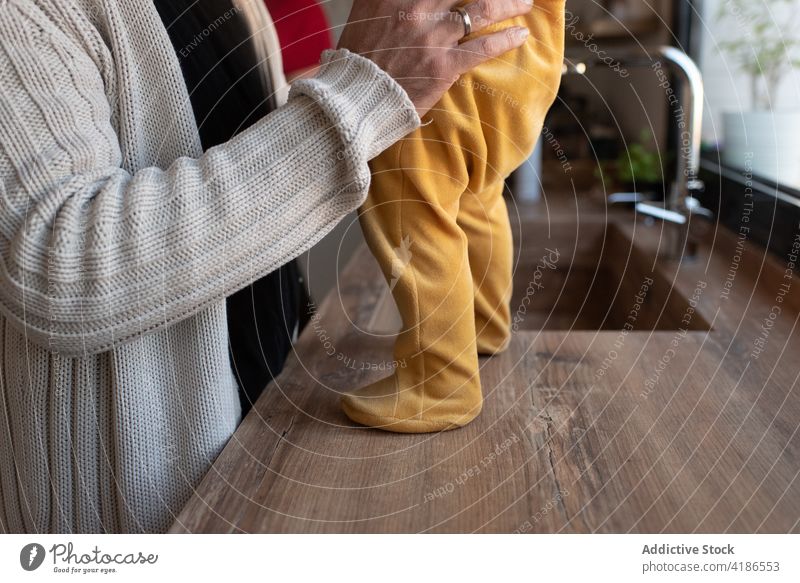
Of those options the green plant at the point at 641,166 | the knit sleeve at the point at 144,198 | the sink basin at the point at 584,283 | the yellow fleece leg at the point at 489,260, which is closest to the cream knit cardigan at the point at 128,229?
the knit sleeve at the point at 144,198

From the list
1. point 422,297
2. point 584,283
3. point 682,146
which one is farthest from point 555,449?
point 584,283

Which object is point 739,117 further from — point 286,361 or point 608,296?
point 286,361

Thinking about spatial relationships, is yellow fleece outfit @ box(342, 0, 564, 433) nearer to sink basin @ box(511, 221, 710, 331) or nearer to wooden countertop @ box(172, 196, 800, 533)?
wooden countertop @ box(172, 196, 800, 533)

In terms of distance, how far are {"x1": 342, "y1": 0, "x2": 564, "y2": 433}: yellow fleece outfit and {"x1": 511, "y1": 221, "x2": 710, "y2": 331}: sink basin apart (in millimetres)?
443

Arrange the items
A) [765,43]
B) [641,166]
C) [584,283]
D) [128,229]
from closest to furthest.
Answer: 1. [128,229]
2. [765,43]
3. [584,283]
4. [641,166]

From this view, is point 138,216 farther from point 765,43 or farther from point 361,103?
point 765,43

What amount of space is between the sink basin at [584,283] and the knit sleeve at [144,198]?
1.80 feet

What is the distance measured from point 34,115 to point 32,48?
0.04 meters

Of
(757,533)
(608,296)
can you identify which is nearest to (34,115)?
(757,533)

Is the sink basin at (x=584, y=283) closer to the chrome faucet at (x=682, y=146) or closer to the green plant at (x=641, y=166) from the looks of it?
the chrome faucet at (x=682, y=146)

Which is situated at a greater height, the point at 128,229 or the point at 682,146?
the point at 128,229

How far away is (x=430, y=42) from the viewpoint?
43cm

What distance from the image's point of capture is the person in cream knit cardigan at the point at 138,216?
395 mm

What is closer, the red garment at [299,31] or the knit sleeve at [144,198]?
the knit sleeve at [144,198]
